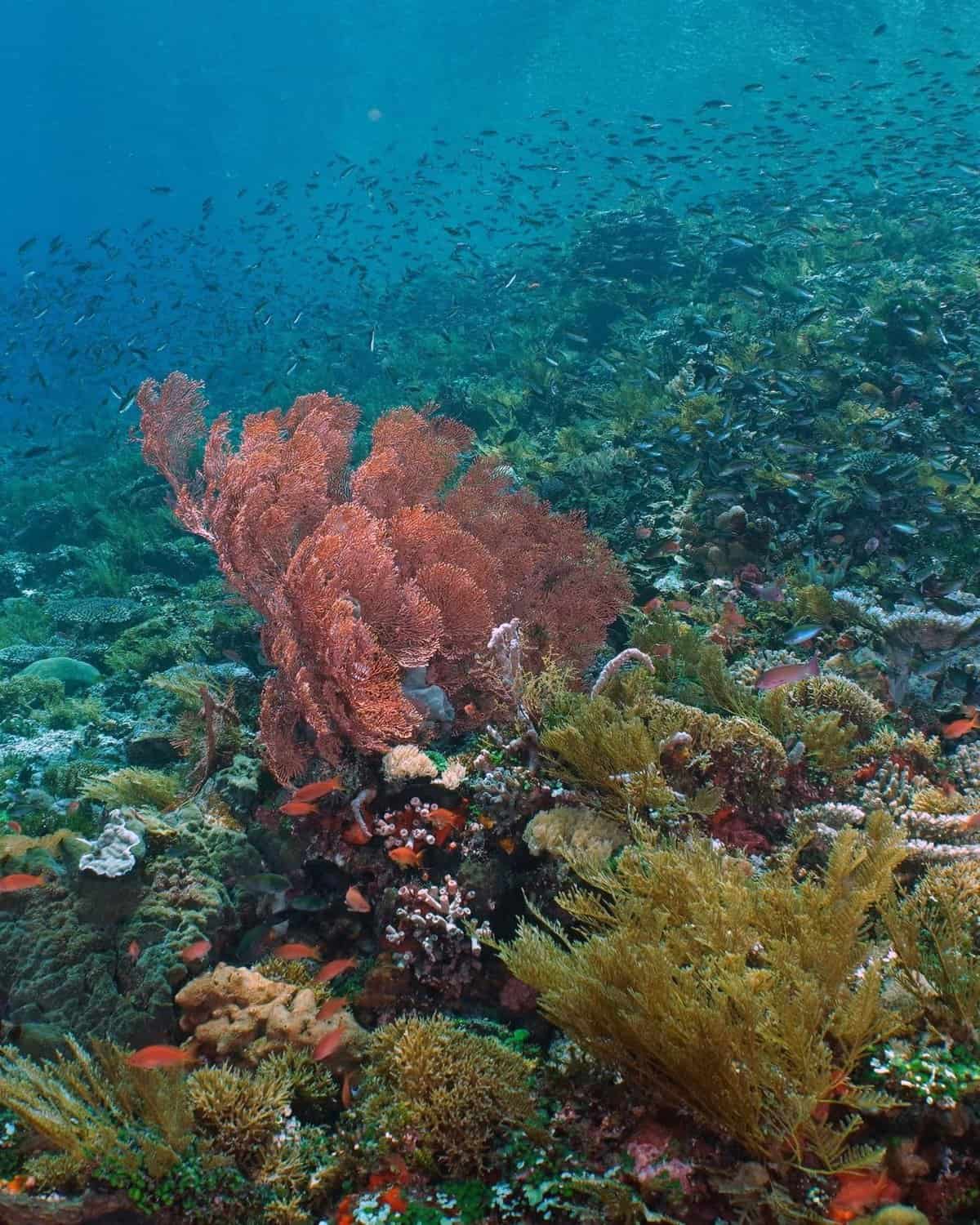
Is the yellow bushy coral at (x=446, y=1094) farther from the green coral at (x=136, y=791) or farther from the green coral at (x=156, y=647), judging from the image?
the green coral at (x=156, y=647)

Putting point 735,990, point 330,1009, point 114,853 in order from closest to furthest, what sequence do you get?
1. point 735,990
2. point 330,1009
3. point 114,853

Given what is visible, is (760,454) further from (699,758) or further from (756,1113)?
(756,1113)

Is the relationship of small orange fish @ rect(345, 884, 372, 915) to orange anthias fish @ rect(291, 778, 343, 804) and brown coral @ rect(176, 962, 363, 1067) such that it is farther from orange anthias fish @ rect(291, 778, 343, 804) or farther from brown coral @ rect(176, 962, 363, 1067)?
orange anthias fish @ rect(291, 778, 343, 804)

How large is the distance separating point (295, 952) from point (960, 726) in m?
4.77

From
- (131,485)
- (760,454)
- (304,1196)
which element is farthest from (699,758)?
(131,485)

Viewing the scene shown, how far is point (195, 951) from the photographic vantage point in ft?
13.0

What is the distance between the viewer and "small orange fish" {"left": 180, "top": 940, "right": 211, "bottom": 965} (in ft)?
13.0

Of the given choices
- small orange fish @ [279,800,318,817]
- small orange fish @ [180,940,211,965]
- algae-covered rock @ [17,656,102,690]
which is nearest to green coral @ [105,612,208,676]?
algae-covered rock @ [17,656,102,690]

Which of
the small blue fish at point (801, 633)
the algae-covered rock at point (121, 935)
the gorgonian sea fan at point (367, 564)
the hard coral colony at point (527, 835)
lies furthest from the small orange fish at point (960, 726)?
the algae-covered rock at point (121, 935)

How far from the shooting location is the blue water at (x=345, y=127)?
88.0 ft

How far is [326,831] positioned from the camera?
4652 mm

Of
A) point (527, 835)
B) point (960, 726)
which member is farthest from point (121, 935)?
point (960, 726)

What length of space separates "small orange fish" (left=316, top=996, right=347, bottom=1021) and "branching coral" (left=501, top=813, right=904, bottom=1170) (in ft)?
3.73

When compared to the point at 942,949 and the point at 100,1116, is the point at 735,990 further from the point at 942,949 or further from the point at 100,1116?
the point at 100,1116
